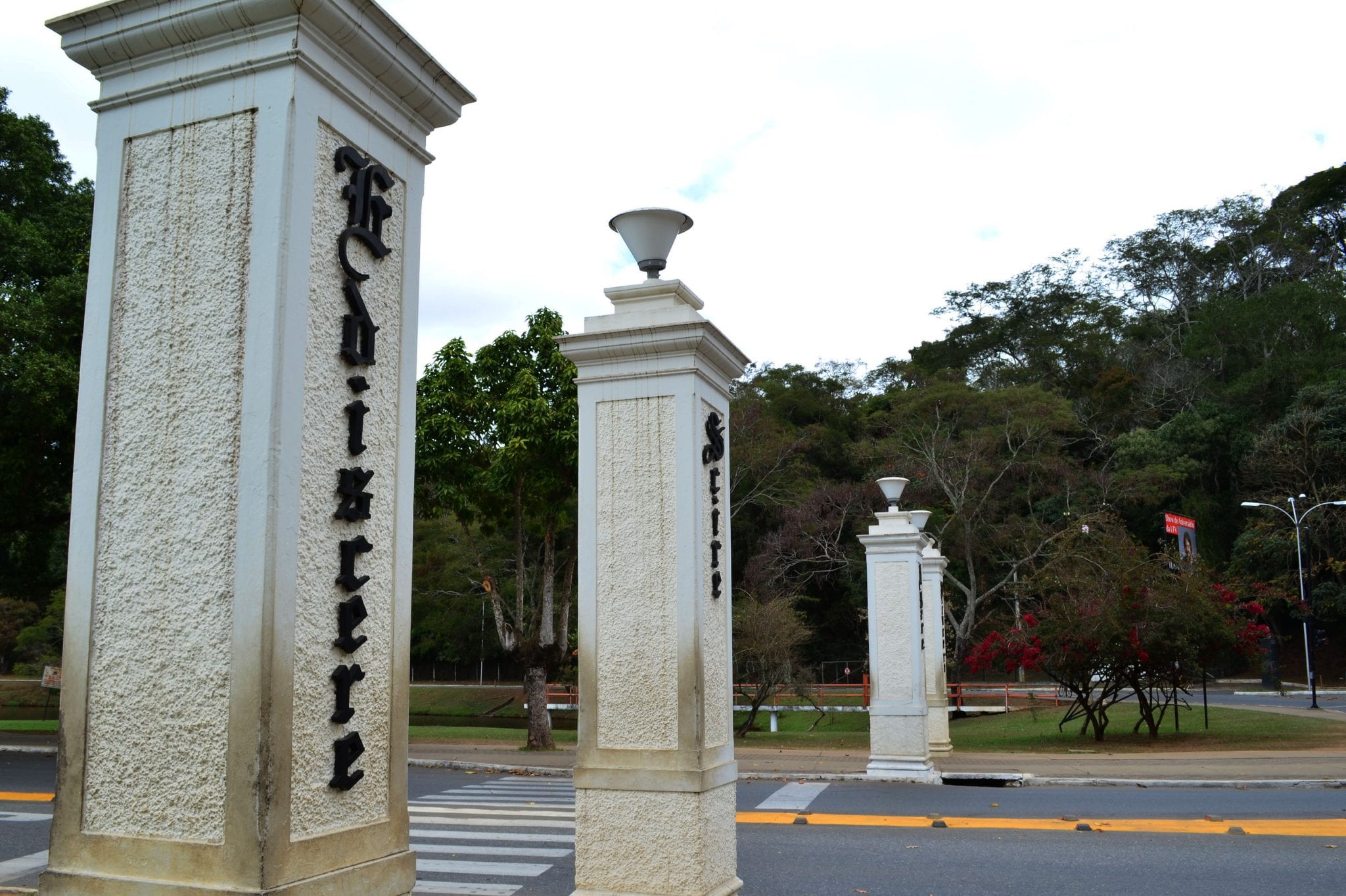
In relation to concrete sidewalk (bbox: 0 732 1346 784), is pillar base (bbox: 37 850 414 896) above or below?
above

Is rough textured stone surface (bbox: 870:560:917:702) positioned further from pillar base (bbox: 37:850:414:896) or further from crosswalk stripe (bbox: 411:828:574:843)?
pillar base (bbox: 37:850:414:896)

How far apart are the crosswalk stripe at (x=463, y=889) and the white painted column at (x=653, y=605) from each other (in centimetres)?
196

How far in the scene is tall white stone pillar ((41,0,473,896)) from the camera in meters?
2.97

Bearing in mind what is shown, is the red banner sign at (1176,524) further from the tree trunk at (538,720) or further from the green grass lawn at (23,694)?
the green grass lawn at (23,694)

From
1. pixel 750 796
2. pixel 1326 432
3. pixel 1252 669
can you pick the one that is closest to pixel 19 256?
pixel 750 796

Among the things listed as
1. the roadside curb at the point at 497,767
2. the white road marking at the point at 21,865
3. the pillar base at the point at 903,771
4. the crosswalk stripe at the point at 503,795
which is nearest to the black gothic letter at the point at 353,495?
the white road marking at the point at 21,865

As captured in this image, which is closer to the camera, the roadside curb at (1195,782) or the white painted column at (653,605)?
the white painted column at (653,605)

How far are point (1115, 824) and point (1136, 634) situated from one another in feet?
35.7

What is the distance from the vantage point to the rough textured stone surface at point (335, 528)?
10.0 ft

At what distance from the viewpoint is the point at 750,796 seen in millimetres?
13016

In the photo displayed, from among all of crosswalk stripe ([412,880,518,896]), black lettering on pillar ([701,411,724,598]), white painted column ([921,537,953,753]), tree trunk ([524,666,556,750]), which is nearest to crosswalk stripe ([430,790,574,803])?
crosswalk stripe ([412,880,518,896])

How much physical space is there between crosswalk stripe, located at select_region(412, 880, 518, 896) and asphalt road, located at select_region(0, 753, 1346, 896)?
0.03m

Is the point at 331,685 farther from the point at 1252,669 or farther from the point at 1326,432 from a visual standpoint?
the point at 1252,669

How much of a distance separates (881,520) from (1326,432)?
36.1 m
